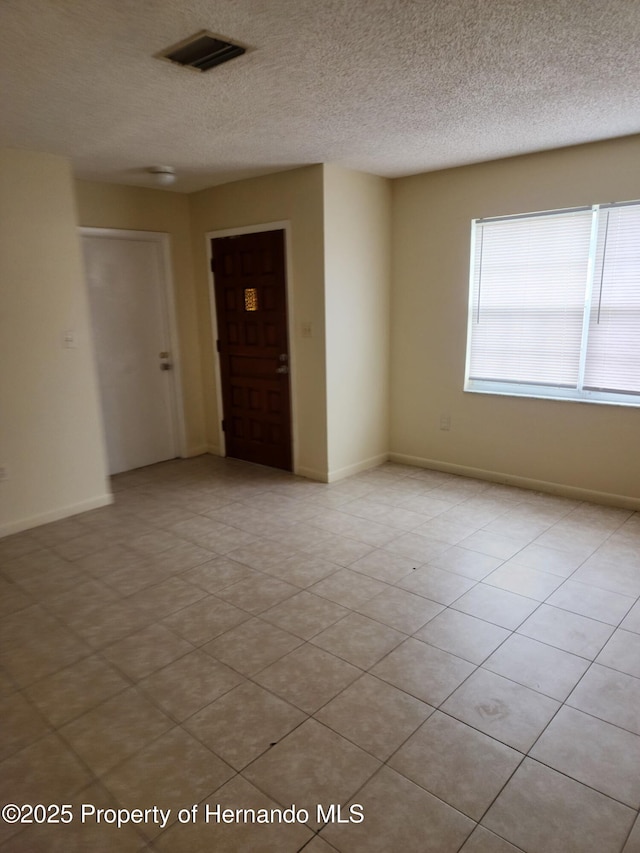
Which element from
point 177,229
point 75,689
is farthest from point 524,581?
point 177,229

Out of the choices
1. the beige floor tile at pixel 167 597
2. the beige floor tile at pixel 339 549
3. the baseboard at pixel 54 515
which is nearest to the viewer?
the beige floor tile at pixel 167 597

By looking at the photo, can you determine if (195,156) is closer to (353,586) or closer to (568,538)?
(353,586)

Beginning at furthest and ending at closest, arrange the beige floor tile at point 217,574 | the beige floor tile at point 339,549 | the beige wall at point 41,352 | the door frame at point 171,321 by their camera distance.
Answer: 1. the door frame at point 171,321
2. the beige wall at point 41,352
3. the beige floor tile at point 339,549
4. the beige floor tile at point 217,574

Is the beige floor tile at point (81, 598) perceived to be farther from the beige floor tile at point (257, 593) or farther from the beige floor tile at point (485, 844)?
the beige floor tile at point (485, 844)

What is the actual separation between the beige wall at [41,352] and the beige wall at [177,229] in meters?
0.80

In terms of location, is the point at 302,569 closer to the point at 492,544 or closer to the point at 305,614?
the point at 305,614

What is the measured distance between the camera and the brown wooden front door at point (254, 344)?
4.64 meters

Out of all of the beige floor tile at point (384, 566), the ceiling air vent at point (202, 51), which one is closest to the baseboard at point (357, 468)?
the beige floor tile at point (384, 566)

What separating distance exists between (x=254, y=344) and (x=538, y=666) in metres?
3.52

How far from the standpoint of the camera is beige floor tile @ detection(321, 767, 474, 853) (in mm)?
1550

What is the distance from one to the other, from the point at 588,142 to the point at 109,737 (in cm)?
434

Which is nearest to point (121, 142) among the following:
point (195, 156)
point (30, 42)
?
point (195, 156)

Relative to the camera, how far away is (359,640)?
247 centimetres

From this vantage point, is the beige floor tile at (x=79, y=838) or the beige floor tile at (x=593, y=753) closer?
the beige floor tile at (x=79, y=838)
